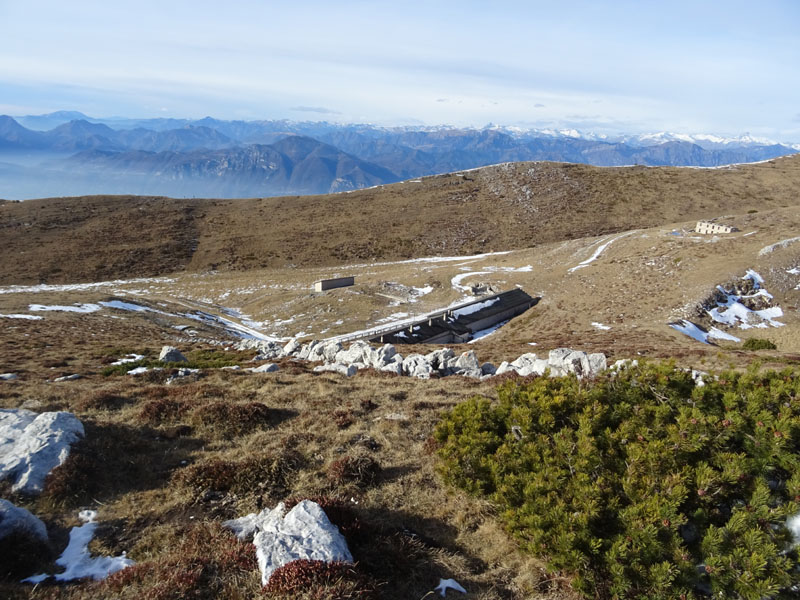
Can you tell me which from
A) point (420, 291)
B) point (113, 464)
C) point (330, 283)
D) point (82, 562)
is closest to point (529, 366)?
point (113, 464)

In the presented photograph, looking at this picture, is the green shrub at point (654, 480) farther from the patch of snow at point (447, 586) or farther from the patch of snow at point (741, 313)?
the patch of snow at point (741, 313)

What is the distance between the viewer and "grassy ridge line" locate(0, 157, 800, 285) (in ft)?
304

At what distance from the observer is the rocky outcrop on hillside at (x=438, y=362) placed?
1867cm

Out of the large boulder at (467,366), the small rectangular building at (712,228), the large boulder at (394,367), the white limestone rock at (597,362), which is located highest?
the small rectangular building at (712,228)

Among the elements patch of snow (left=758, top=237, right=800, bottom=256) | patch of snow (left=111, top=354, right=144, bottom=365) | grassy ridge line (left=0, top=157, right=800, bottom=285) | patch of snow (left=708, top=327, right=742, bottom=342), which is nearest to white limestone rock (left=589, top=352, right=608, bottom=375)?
patch of snow (left=111, top=354, right=144, bottom=365)

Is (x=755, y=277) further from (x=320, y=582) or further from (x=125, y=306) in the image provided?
(x=125, y=306)

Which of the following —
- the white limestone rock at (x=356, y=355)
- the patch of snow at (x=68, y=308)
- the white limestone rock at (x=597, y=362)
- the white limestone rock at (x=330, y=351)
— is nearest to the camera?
the white limestone rock at (x=597, y=362)

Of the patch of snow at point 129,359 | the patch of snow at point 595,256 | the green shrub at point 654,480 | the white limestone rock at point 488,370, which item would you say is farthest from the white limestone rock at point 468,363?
the patch of snow at point 595,256

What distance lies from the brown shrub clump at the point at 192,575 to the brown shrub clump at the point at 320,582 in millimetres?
575

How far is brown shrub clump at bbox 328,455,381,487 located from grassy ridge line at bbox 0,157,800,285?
8572cm

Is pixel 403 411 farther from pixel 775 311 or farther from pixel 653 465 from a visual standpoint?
pixel 775 311

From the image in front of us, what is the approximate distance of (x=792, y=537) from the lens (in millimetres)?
5500

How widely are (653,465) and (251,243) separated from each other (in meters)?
104

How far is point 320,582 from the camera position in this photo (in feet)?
18.2
